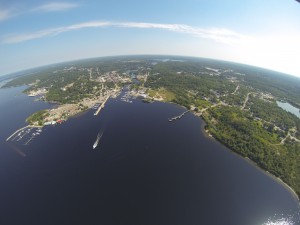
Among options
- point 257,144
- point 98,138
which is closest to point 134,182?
point 98,138

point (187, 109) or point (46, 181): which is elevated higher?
point (187, 109)

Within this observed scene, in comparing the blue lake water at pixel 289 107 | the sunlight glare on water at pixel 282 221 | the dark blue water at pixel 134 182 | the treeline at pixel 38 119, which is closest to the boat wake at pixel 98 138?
the dark blue water at pixel 134 182

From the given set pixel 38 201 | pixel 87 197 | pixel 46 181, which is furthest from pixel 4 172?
pixel 87 197

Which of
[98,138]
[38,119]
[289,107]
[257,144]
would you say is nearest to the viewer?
[257,144]

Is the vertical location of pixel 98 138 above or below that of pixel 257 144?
above

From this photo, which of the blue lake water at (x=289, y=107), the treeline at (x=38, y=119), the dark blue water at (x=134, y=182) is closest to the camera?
the dark blue water at (x=134, y=182)

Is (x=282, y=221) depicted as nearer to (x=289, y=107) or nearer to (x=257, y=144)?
(x=257, y=144)

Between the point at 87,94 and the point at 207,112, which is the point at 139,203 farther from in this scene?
the point at 87,94

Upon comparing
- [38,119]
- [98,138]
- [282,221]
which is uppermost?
[38,119]

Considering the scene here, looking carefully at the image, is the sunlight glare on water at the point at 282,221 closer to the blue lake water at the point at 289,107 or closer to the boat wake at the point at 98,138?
the boat wake at the point at 98,138
